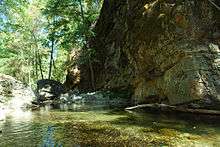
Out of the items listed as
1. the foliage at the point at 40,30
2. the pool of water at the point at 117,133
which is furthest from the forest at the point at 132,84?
the foliage at the point at 40,30

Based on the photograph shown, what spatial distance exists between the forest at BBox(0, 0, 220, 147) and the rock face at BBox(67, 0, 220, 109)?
5 cm

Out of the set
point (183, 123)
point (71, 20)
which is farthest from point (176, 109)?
point (71, 20)

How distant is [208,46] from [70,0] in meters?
18.8

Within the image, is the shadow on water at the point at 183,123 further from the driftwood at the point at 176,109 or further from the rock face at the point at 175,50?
the rock face at the point at 175,50

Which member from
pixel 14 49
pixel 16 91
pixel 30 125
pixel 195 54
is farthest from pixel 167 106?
pixel 14 49

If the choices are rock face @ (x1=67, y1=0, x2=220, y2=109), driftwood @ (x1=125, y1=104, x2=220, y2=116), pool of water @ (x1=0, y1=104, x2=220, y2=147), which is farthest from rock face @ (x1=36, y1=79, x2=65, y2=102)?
pool of water @ (x1=0, y1=104, x2=220, y2=147)

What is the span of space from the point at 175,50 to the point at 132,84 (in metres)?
7.10

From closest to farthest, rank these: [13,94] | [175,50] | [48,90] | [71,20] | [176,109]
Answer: [176,109] < [175,50] < [13,94] < [71,20] < [48,90]

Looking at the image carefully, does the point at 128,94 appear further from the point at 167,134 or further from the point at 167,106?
the point at 167,134

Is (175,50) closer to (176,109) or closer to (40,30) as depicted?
(176,109)

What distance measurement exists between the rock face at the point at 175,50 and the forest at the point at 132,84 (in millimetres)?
51

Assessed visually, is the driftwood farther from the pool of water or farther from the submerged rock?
the submerged rock

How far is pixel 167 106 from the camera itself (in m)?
16.9

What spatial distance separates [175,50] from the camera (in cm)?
1703
